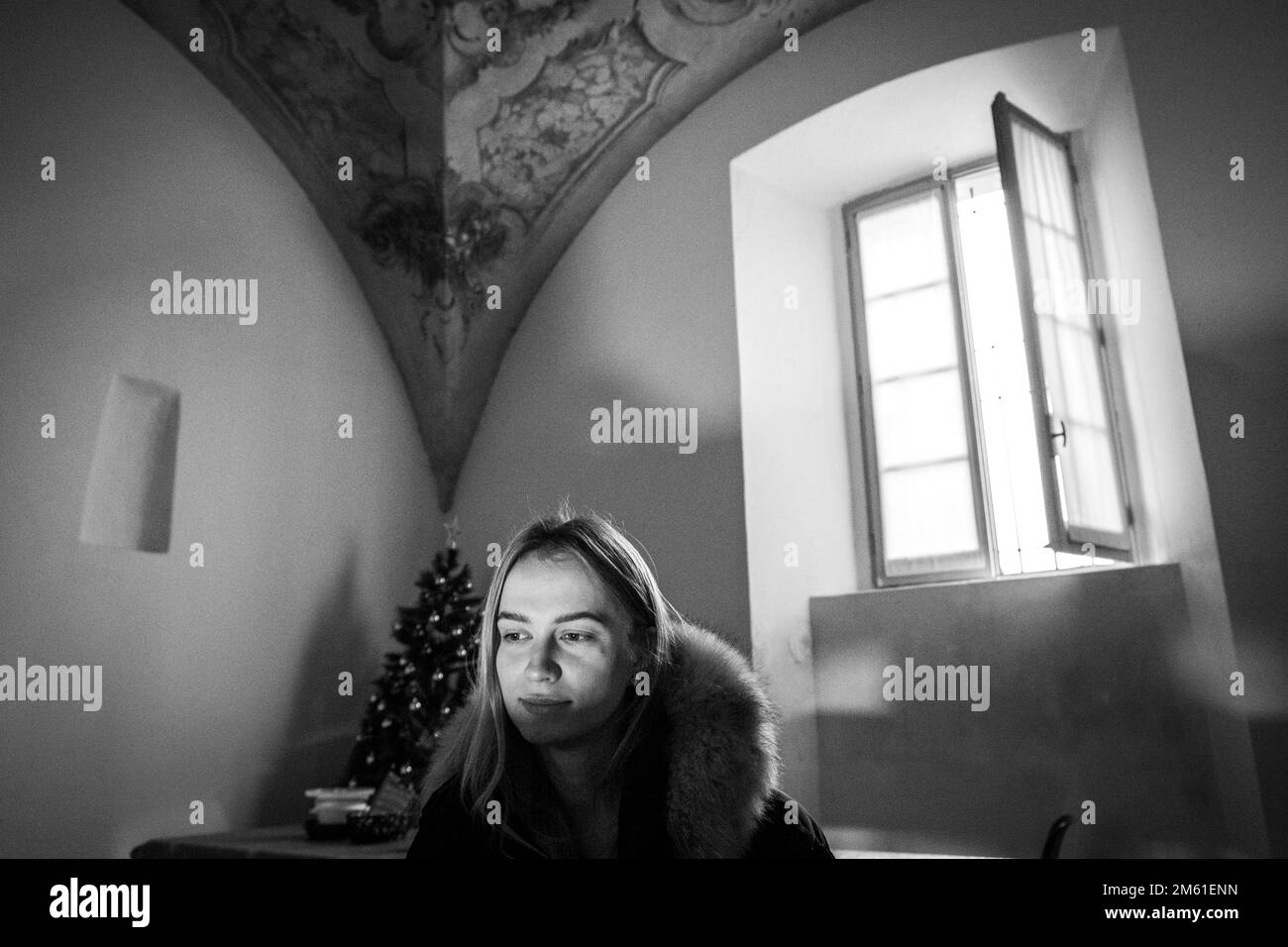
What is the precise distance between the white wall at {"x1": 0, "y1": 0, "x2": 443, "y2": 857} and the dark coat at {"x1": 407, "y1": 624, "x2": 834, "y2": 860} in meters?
3.18

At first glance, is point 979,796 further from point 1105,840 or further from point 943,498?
point 943,498

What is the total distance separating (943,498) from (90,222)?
4271 millimetres

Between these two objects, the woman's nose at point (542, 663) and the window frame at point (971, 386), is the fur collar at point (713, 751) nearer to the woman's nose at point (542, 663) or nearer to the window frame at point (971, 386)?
the woman's nose at point (542, 663)

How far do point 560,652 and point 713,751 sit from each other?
31 centimetres

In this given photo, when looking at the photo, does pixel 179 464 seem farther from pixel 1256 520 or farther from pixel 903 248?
pixel 1256 520

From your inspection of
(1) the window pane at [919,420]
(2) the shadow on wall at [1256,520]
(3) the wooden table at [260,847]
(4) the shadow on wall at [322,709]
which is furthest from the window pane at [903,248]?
(3) the wooden table at [260,847]

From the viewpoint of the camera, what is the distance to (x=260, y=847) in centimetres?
381

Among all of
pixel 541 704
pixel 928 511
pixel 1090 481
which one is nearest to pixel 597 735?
pixel 541 704

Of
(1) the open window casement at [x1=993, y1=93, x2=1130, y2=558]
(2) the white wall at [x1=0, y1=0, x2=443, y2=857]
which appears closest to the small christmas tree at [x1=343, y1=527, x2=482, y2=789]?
(2) the white wall at [x1=0, y1=0, x2=443, y2=857]

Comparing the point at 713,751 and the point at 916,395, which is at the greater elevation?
the point at 916,395

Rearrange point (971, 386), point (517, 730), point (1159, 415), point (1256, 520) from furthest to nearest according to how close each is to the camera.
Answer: point (971, 386) < point (1159, 415) < point (1256, 520) < point (517, 730)

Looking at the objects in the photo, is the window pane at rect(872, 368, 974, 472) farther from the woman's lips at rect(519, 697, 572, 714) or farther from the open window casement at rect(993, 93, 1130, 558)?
the woman's lips at rect(519, 697, 572, 714)

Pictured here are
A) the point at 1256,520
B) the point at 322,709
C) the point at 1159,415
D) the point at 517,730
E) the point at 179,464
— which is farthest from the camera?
the point at 322,709

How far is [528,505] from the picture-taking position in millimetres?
5730
